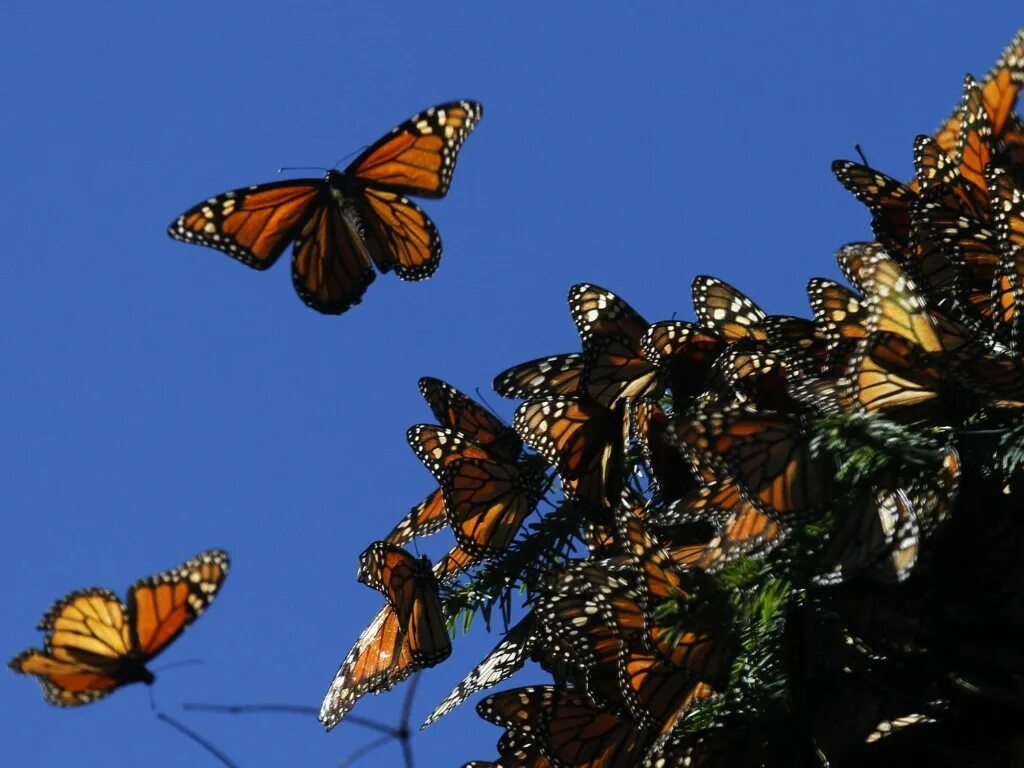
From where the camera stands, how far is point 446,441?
270cm

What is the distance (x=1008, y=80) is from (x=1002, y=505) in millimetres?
925

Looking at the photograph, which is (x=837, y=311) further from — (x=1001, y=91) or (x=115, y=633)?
(x=115, y=633)

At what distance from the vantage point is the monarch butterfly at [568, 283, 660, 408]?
7.93 ft

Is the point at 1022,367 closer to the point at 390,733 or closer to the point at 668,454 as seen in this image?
the point at 668,454

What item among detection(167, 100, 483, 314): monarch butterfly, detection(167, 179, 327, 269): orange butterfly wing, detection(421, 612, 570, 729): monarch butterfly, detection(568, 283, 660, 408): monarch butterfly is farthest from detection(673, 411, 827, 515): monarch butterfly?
detection(167, 179, 327, 269): orange butterfly wing

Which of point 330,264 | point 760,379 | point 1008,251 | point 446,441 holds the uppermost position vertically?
point 330,264

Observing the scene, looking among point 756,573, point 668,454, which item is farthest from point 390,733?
point 668,454

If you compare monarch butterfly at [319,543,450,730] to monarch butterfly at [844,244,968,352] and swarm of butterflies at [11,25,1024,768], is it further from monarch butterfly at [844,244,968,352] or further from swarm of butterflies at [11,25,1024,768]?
monarch butterfly at [844,244,968,352]

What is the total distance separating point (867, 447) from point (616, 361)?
79 centimetres

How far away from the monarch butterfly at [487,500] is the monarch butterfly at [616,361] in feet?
0.71

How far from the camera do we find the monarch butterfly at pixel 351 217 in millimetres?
3572

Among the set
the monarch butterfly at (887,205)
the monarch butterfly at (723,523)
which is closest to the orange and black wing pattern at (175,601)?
the monarch butterfly at (723,523)

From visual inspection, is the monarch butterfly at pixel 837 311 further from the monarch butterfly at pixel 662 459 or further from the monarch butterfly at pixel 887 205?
the monarch butterfly at pixel 662 459

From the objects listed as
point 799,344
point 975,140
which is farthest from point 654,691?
point 975,140
